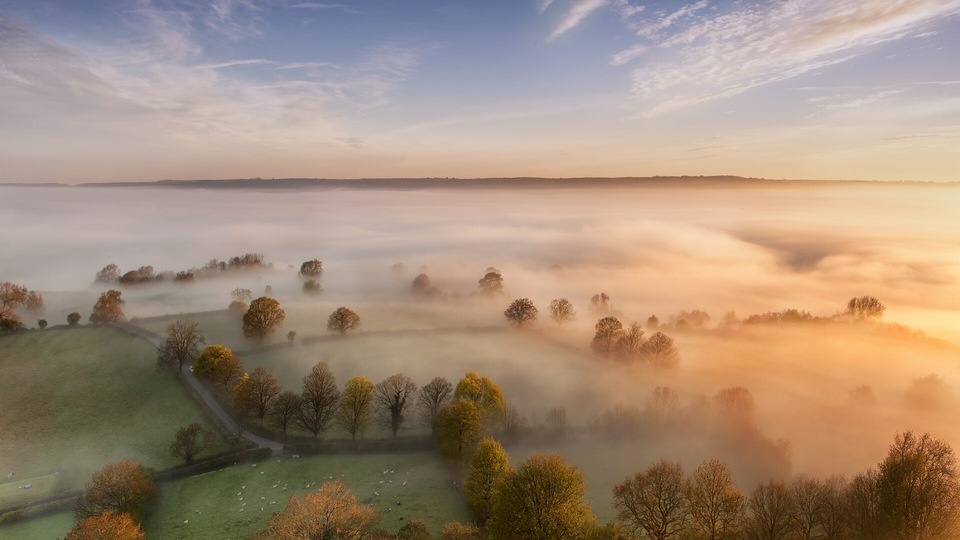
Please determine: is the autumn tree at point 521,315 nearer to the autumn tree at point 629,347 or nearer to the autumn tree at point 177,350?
the autumn tree at point 629,347

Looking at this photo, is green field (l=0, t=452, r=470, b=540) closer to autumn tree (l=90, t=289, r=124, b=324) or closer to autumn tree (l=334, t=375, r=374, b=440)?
autumn tree (l=334, t=375, r=374, b=440)

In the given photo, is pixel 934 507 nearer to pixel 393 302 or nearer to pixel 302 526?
pixel 302 526

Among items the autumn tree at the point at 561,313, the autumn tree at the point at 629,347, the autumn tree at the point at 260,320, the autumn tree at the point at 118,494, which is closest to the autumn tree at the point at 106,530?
the autumn tree at the point at 118,494

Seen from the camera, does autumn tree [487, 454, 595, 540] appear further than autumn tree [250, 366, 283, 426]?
No

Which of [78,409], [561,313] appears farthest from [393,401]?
[561,313]

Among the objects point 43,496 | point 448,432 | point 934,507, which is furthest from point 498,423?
point 43,496

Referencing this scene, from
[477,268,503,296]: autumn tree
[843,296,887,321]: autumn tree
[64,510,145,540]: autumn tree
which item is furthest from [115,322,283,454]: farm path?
[843,296,887,321]: autumn tree
